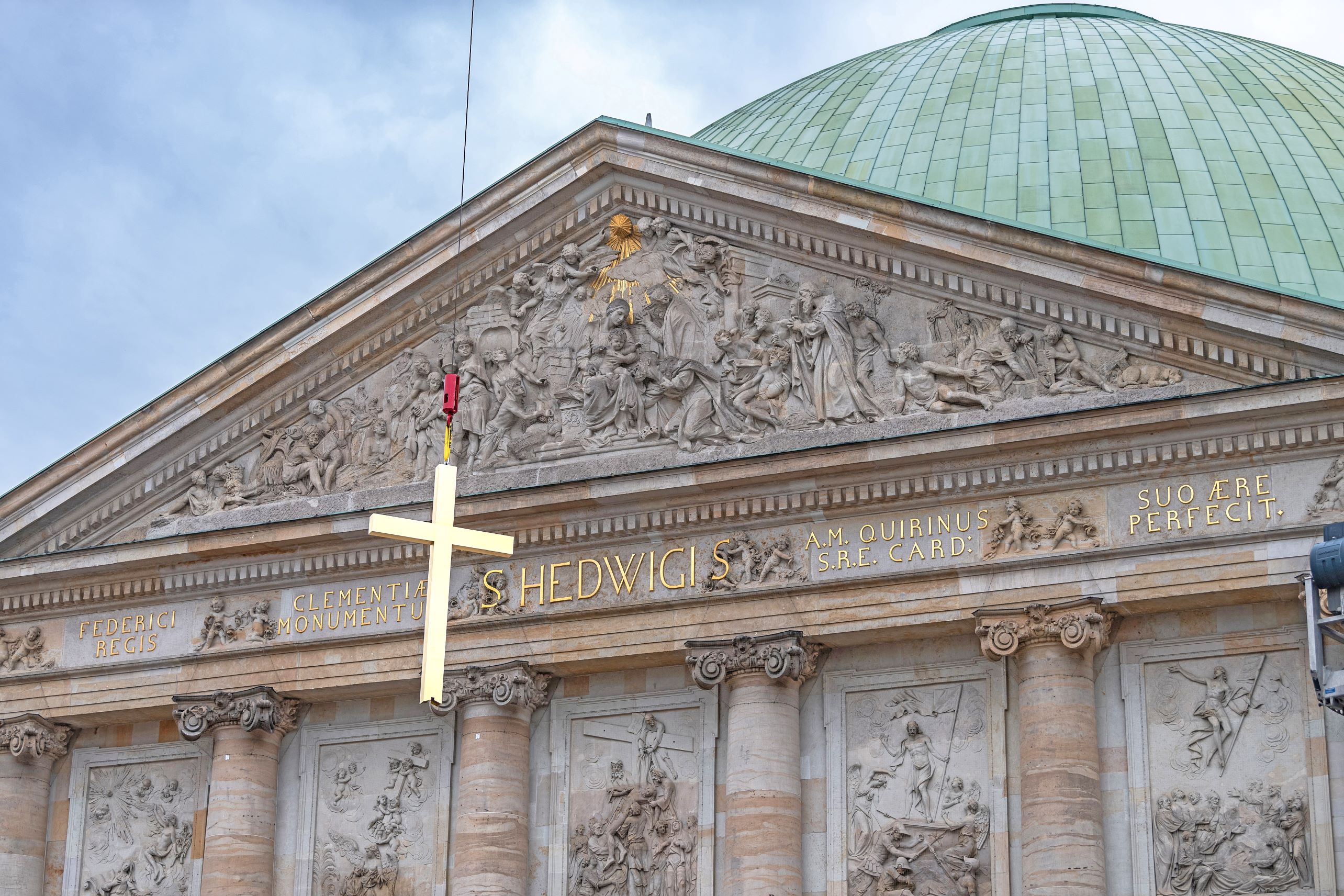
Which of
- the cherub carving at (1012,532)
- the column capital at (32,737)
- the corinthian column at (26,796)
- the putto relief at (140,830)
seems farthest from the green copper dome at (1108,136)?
the corinthian column at (26,796)

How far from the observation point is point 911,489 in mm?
25781

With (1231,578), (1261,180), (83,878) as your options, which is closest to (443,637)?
(1231,578)

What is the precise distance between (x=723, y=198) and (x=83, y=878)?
36.5ft

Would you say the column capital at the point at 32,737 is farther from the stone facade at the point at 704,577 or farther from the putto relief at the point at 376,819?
the putto relief at the point at 376,819

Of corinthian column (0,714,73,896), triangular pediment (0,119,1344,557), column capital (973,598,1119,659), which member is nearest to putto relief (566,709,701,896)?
triangular pediment (0,119,1344,557)

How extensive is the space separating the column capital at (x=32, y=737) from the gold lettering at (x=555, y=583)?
6.62 metres

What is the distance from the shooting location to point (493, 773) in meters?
26.8

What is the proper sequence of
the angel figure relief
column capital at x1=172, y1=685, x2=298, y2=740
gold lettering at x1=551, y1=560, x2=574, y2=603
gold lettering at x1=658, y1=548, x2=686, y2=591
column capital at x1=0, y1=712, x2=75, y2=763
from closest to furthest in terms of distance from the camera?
the angel figure relief → gold lettering at x1=658, y1=548, x2=686, y2=591 → gold lettering at x1=551, y1=560, x2=574, y2=603 → column capital at x1=172, y1=685, x2=298, y2=740 → column capital at x1=0, y1=712, x2=75, y2=763

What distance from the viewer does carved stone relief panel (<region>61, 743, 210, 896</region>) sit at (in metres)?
28.5

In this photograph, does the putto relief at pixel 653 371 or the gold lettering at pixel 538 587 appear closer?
the putto relief at pixel 653 371

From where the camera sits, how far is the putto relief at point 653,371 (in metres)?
25.9

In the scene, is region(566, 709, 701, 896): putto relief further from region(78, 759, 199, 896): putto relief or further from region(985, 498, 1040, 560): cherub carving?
region(78, 759, 199, 896): putto relief

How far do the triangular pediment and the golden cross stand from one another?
4351 mm

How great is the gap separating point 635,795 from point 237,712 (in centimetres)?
497
